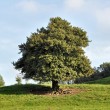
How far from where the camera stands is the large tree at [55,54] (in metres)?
47.8

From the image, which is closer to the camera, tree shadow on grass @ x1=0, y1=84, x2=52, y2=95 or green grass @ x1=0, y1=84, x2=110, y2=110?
green grass @ x1=0, y1=84, x2=110, y2=110

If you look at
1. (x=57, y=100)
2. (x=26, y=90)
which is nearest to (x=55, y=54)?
(x=26, y=90)

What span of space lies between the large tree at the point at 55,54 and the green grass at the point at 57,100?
9.37ft

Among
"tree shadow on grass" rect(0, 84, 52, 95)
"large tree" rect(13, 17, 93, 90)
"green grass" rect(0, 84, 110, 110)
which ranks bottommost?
"green grass" rect(0, 84, 110, 110)

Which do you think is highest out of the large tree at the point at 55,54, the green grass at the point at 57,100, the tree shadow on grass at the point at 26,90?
the large tree at the point at 55,54

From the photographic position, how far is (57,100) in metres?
42.4

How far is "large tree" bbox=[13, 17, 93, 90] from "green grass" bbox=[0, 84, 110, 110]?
9.37 ft

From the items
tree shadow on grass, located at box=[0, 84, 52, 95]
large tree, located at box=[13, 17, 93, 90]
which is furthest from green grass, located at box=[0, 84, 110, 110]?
large tree, located at box=[13, 17, 93, 90]

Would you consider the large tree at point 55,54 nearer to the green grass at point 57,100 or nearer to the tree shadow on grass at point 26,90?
the tree shadow on grass at point 26,90

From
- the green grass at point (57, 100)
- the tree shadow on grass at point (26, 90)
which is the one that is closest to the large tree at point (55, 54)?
the tree shadow on grass at point (26, 90)

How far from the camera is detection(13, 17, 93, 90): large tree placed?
4778 cm

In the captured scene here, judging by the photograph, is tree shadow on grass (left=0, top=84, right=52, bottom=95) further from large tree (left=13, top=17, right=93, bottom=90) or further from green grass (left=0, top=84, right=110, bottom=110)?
large tree (left=13, top=17, right=93, bottom=90)

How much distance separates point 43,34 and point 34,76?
215 inches

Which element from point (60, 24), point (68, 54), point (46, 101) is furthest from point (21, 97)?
point (60, 24)
